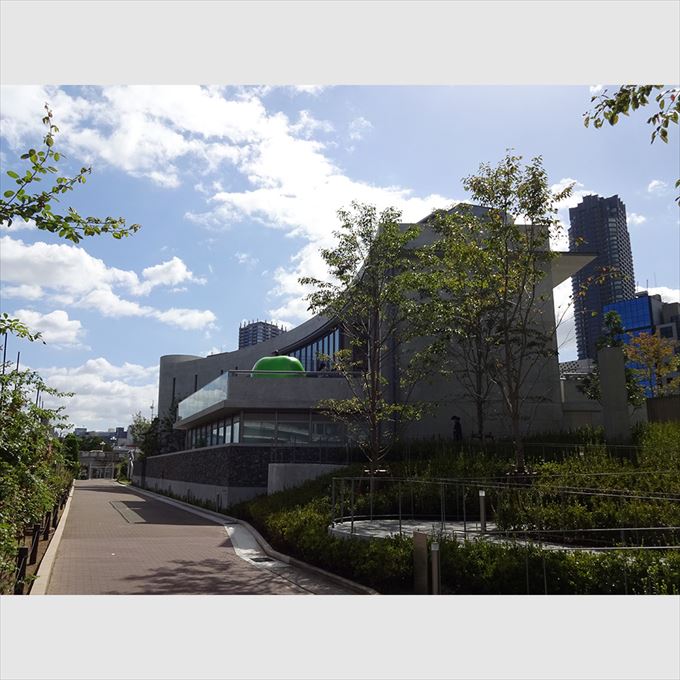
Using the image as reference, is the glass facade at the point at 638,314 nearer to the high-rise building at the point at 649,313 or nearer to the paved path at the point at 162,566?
the high-rise building at the point at 649,313

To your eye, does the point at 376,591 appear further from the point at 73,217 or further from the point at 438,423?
the point at 438,423

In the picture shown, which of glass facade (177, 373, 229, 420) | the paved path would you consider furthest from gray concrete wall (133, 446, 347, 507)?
the paved path

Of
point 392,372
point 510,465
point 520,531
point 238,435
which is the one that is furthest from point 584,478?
point 238,435

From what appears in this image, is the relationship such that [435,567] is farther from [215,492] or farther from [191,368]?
[191,368]

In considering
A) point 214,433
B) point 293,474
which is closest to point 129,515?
point 293,474

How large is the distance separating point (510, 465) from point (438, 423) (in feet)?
27.8

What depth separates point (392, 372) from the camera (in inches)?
949

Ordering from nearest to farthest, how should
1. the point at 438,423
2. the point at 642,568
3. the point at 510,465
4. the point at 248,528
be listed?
the point at 642,568 → the point at 510,465 → the point at 248,528 → the point at 438,423

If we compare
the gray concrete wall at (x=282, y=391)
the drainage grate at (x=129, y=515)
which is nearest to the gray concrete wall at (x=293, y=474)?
the gray concrete wall at (x=282, y=391)

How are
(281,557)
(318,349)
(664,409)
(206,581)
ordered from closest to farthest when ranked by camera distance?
(206,581) < (281,557) < (664,409) < (318,349)

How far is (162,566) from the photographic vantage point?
36.6 feet

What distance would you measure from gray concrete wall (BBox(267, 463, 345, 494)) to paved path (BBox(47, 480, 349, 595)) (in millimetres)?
2515

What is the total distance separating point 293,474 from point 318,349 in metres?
21.6

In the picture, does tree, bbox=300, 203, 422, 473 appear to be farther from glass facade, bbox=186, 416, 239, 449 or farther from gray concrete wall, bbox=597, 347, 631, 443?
glass facade, bbox=186, 416, 239, 449
